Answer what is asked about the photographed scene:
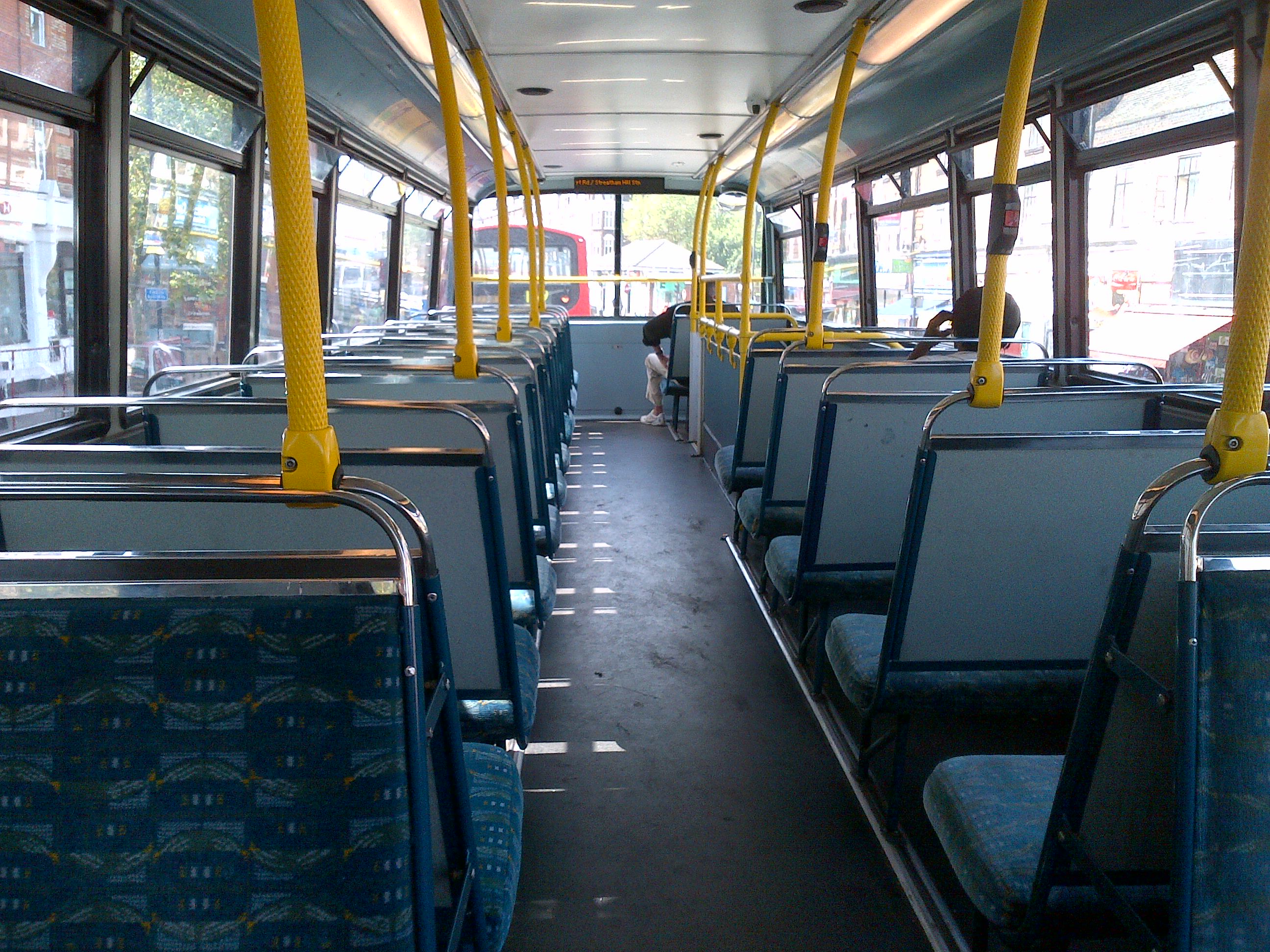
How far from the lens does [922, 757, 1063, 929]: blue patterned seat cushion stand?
63.4 inches

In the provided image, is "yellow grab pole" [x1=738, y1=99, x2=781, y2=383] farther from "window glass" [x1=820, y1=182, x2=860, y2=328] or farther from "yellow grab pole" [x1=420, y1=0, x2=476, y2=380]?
"window glass" [x1=820, y1=182, x2=860, y2=328]

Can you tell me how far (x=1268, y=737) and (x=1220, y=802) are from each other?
0.33 ft

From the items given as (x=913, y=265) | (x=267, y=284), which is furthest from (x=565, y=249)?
(x=267, y=284)

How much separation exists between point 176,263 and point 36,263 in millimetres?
1110

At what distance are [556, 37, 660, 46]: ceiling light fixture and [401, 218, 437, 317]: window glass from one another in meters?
4.03

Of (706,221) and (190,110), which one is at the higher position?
(706,221)

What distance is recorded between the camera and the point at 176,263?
165 inches

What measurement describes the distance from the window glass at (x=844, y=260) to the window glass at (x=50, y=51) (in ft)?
19.0

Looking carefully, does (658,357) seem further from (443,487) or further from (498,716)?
(443,487)

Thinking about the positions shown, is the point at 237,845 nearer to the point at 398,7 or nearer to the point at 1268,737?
the point at 1268,737

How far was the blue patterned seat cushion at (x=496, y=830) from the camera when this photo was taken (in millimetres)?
1574

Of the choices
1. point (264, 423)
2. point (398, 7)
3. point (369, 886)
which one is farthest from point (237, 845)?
point (398, 7)

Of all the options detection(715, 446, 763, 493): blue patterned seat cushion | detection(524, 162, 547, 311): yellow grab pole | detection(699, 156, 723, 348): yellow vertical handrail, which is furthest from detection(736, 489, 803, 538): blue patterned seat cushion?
detection(524, 162, 547, 311): yellow grab pole

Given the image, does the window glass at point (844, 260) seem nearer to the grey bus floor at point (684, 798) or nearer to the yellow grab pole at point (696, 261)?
the yellow grab pole at point (696, 261)
